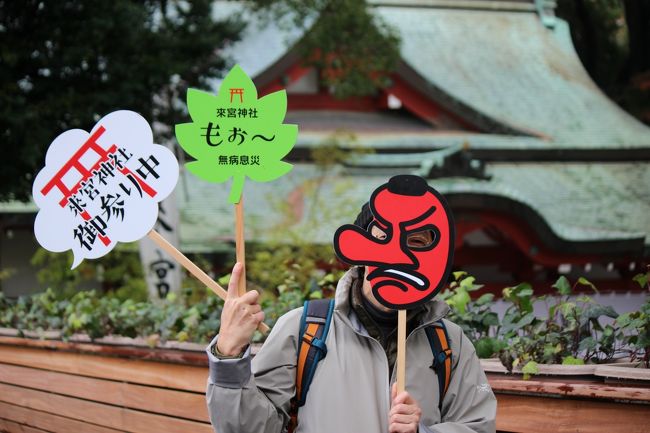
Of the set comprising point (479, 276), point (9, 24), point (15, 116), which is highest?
point (9, 24)

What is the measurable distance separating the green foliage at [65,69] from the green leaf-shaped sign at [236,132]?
16.2 ft

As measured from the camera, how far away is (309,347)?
191 centimetres

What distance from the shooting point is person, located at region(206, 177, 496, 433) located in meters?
1.83

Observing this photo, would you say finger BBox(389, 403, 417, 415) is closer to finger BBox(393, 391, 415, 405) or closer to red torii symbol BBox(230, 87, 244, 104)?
finger BBox(393, 391, 415, 405)

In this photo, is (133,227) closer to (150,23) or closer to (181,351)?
(181,351)

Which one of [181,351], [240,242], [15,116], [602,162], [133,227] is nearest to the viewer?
[240,242]

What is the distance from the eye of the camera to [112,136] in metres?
2.22

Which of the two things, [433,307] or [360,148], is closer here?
[433,307]

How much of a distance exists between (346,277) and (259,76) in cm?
946

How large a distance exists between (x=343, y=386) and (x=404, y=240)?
34 cm

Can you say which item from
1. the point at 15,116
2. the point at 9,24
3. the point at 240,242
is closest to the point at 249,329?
the point at 240,242

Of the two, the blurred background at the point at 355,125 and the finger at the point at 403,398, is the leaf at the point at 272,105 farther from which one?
the blurred background at the point at 355,125

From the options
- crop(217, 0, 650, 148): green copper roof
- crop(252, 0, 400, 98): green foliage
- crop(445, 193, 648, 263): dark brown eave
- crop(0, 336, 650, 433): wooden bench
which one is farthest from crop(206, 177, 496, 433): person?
crop(217, 0, 650, 148): green copper roof

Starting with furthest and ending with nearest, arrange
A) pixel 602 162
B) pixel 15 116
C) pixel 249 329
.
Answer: pixel 602 162 < pixel 15 116 < pixel 249 329
